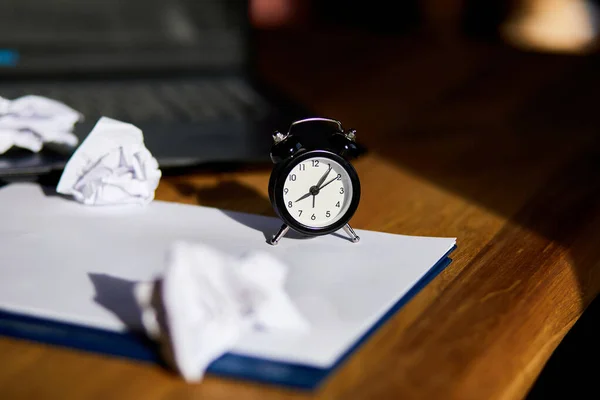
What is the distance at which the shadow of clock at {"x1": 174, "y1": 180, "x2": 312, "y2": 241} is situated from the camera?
752 millimetres

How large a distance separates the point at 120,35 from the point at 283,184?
715 mm

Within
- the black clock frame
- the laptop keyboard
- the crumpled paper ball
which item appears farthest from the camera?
the laptop keyboard

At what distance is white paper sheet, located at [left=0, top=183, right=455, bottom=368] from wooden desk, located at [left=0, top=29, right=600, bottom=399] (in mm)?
29

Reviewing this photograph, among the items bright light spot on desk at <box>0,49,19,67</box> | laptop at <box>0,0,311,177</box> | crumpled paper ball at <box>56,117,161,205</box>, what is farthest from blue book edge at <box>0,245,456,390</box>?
bright light spot on desk at <box>0,49,19,67</box>

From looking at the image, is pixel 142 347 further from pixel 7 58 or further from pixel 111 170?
pixel 7 58

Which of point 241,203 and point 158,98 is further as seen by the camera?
point 158,98

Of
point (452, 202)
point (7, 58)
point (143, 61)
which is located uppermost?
point (452, 202)

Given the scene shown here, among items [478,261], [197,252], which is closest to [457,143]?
[478,261]

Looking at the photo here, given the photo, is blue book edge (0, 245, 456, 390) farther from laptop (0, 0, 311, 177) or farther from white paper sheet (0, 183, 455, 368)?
laptop (0, 0, 311, 177)

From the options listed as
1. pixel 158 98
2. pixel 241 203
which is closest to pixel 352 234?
pixel 241 203

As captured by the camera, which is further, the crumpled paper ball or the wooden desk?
the crumpled paper ball

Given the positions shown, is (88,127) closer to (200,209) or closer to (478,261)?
(200,209)

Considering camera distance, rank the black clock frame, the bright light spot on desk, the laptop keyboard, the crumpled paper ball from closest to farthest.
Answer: the black clock frame, the crumpled paper ball, the laptop keyboard, the bright light spot on desk

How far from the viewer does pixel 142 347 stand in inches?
20.7
